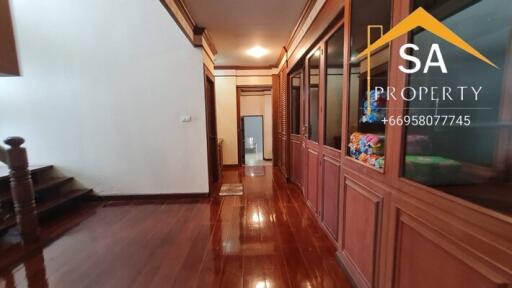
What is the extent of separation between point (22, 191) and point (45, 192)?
1199 mm

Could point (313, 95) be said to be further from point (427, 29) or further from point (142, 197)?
point (142, 197)

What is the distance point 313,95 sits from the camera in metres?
3.05

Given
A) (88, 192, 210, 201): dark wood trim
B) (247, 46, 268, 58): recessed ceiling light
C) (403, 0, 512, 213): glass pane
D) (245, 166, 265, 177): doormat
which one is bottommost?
(245, 166, 265, 177): doormat

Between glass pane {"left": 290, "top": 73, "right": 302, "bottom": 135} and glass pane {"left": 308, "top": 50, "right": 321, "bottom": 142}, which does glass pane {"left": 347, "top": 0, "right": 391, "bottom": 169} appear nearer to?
glass pane {"left": 308, "top": 50, "right": 321, "bottom": 142}

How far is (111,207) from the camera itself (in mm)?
3527

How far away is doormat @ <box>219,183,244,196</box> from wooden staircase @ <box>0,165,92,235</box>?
2.22 metres

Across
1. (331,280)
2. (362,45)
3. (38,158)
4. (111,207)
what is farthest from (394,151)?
(38,158)

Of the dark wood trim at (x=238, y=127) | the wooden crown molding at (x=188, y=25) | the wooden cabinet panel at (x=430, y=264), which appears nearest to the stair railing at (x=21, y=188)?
the wooden crown molding at (x=188, y=25)

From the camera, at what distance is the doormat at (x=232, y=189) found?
13.2 feet

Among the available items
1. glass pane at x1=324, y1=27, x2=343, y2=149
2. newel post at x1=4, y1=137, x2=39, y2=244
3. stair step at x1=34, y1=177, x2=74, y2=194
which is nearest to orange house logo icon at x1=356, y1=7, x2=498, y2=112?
glass pane at x1=324, y1=27, x2=343, y2=149

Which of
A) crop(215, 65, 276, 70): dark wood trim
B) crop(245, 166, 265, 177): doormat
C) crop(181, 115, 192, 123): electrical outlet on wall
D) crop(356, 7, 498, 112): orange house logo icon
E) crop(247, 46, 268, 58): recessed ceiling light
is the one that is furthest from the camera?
crop(215, 65, 276, 70): dark wood trim

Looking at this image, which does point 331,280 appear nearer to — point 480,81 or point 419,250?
point 419,250

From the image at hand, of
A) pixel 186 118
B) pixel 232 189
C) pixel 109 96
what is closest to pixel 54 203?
pixel 109 96

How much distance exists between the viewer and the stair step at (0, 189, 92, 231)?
8.68ft
